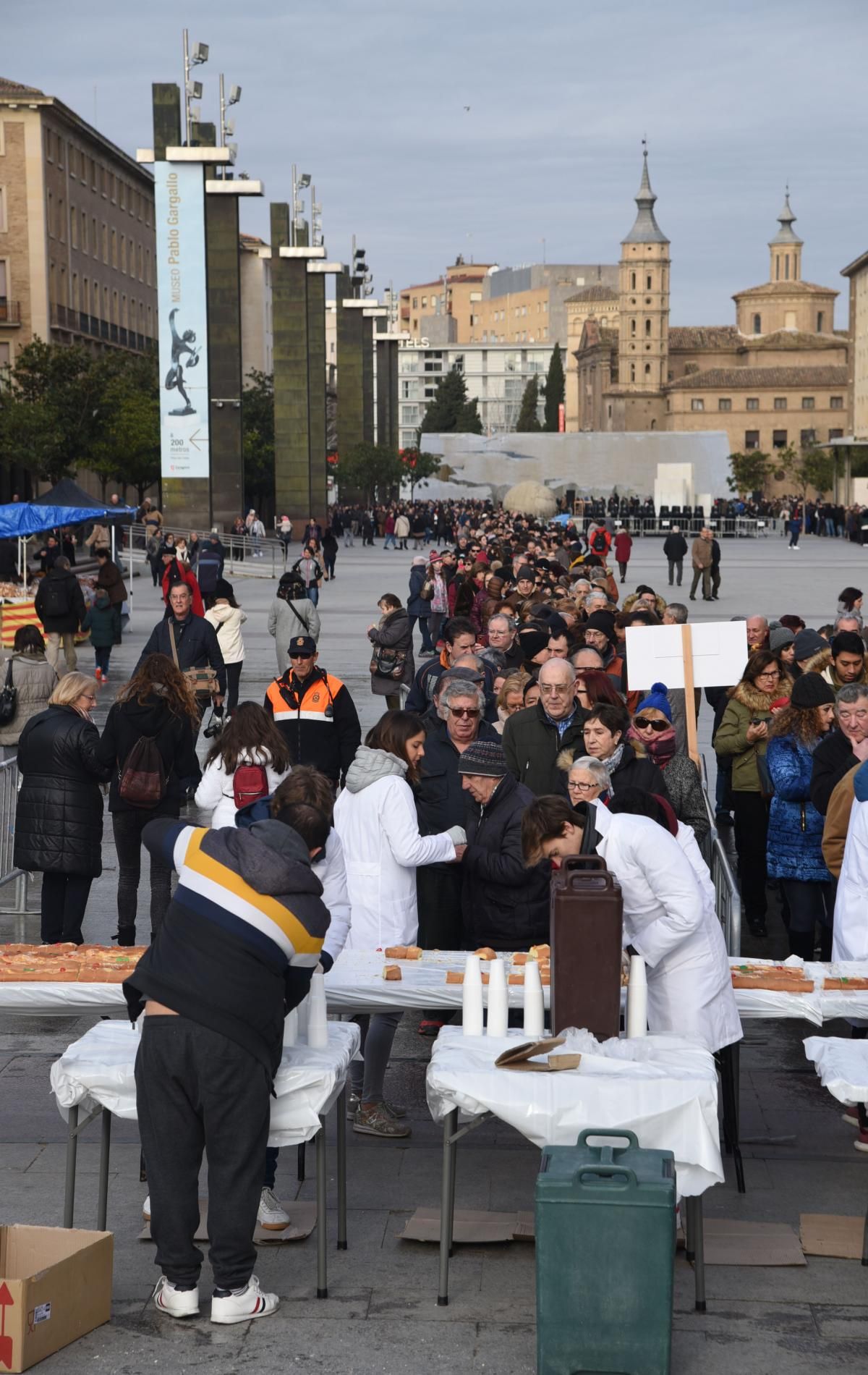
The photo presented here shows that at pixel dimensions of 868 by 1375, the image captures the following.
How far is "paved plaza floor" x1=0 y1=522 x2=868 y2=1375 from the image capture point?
16.4 feet

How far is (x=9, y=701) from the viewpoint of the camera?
39.7ft

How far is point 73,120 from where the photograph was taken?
70.1 meters

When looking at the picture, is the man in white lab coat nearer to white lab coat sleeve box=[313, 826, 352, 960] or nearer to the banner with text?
white lab coat sleeve box=[313, 826, 352, 960]

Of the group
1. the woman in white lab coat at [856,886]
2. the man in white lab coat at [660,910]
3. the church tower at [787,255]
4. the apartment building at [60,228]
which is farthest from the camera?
the church tower at [787,255]

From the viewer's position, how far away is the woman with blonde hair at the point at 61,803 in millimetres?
8688

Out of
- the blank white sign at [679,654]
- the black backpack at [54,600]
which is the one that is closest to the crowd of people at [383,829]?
the blank white sign at [679,654]

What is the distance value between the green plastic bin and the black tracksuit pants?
0.90 metres

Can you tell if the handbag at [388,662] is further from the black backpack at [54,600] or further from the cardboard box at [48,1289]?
the cardboard box at [48,1289]

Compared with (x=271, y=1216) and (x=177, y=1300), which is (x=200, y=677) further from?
(x=177, y=1300)

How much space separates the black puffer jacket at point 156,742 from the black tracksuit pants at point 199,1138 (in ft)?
12.6

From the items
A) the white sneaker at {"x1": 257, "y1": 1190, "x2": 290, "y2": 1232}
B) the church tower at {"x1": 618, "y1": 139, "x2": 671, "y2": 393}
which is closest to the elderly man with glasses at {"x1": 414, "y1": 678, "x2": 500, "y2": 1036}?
Answer: the white sneaker at {"x1": 257, "y1": 1190, "x2": 290, "y2": 1232}

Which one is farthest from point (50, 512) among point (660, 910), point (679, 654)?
point (660, 910)

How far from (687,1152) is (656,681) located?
205 inches

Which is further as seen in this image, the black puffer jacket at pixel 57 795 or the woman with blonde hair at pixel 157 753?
the woman with blonde hair at pixel 157 753
